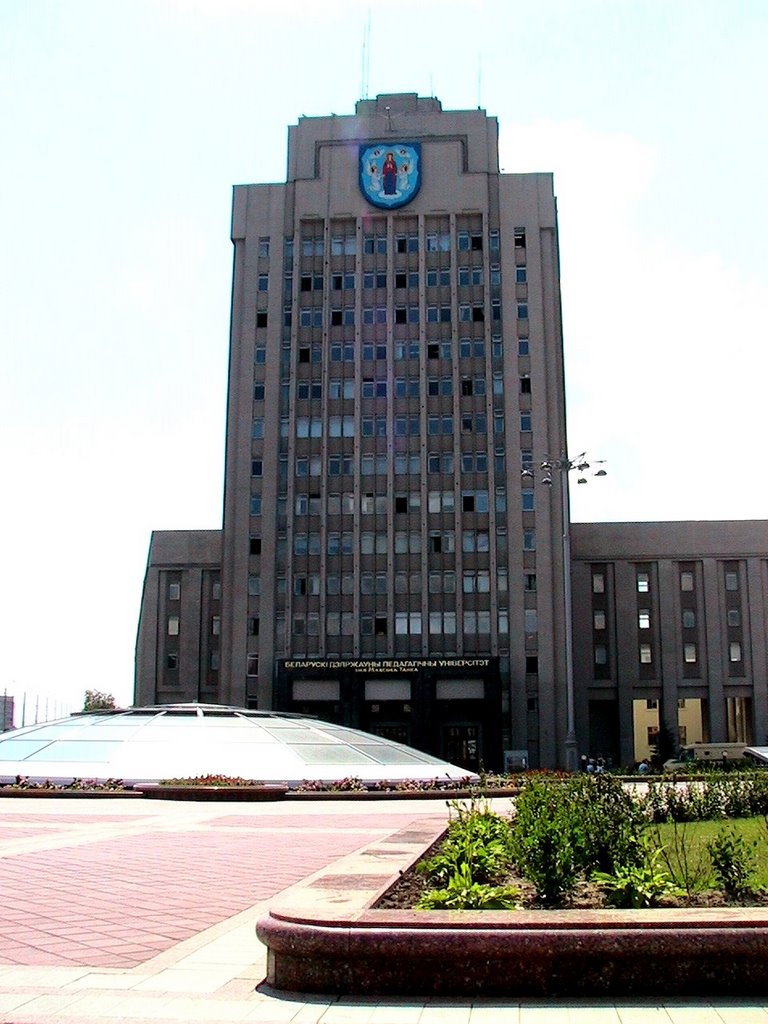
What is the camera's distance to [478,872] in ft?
32.2

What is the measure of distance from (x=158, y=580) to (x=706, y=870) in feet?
235

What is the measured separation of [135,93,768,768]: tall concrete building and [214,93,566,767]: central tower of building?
147 mm

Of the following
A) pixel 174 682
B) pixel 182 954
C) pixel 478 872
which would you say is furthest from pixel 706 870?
pixel 174 682

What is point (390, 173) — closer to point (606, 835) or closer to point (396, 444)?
point (396, 444)

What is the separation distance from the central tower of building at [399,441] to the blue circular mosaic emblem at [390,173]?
159 millimetres

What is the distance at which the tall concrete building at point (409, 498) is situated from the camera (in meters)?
67.2

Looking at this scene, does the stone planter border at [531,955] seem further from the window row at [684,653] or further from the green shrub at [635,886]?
the window row at [684,653]

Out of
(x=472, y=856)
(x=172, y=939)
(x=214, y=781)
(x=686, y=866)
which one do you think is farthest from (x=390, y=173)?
(x=172, y=939)

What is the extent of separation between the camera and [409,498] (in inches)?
2790

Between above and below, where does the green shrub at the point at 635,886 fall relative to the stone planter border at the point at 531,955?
above

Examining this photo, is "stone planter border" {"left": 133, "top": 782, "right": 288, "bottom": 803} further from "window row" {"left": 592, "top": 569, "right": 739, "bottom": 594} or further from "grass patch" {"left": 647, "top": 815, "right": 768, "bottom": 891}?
"window row" {"left": 592, "top": 569, "right": 739, "bottom": 594}

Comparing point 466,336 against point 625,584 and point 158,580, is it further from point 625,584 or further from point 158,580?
point 158,580

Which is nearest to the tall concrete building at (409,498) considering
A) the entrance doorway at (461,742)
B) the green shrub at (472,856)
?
the entrance doorway at (461,742)

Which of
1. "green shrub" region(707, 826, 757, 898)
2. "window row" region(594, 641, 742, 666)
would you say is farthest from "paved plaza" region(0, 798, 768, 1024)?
"window row" region(594, 641, 742, 666)
